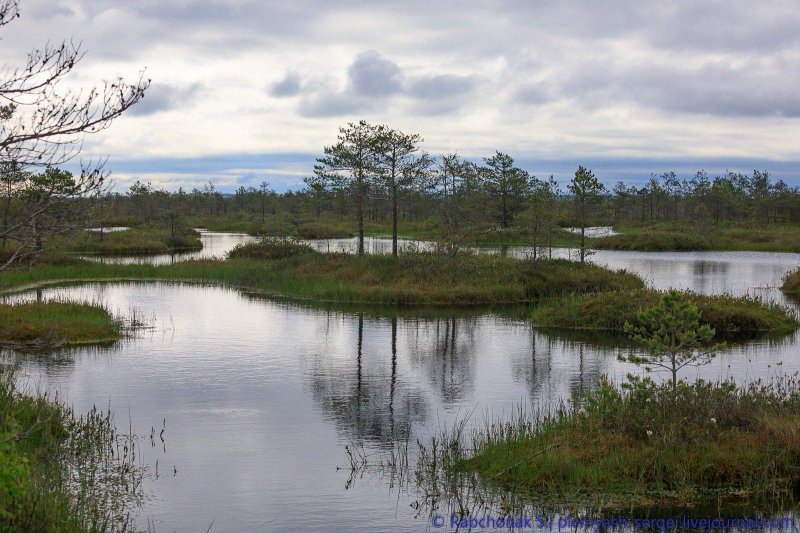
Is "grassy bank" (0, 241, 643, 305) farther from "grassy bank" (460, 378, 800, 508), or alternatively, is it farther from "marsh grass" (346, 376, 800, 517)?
"marsh grass" (346, 376, 800, 517)

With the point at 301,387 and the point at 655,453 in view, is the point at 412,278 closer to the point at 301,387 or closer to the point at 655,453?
the point at 301,387

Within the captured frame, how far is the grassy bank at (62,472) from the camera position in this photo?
28.2 feet

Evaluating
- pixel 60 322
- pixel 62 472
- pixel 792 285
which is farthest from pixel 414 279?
pixel 62 472

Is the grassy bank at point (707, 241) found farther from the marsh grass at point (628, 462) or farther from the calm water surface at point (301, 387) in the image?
the marsh grass at point (628, 462)

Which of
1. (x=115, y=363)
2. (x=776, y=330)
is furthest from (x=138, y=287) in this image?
(x=776, y=330)

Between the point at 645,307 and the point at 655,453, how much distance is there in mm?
18317

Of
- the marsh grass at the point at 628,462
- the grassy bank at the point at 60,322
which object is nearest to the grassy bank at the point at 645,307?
the marsh grass at the point at 628,462

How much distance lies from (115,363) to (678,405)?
1728 centimetres

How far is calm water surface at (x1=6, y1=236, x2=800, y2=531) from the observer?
12.5 m

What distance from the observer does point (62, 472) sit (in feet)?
42.6

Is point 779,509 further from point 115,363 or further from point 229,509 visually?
point 115,363

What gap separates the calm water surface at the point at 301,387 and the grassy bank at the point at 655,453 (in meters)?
2.16

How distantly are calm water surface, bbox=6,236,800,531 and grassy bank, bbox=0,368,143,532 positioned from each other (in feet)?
2.11

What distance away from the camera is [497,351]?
26203 mm
